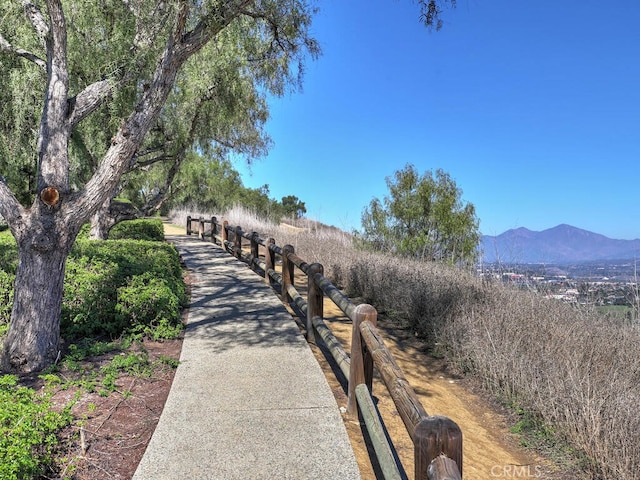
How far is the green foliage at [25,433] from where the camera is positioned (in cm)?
294

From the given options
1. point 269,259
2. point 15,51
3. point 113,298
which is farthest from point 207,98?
point 113,298

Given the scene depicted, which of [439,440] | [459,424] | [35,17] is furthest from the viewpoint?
[35,17]

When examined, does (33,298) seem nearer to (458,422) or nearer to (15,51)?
(15,51)

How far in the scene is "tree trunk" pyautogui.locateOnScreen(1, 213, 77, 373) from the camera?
204 inches

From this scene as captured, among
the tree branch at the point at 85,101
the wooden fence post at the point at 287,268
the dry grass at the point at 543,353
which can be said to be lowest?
the dry grass at the point at 543,353

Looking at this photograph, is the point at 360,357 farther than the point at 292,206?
No

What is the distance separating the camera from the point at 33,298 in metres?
5.24

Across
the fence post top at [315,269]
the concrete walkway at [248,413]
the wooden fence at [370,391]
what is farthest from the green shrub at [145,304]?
the fence post top at [315,269]

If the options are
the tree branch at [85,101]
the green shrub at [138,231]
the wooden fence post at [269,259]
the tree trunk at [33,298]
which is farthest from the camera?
the green shrub at [138,231]

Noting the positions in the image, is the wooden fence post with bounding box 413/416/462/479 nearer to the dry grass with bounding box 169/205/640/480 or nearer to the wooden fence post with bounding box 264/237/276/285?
the dry grass with bounding box 169/205/640/480

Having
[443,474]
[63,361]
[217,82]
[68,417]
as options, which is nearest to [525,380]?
[443,474]

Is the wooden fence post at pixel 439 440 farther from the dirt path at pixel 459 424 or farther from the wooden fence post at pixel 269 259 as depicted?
the wooden fence post at pixel 269 259

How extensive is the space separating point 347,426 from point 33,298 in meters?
3.61

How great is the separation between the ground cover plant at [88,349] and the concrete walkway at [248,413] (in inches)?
20.2
